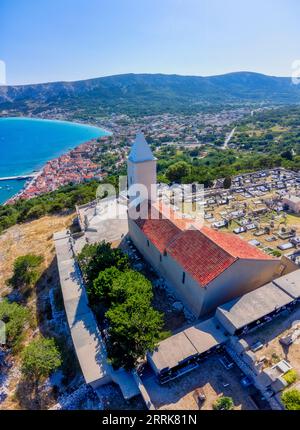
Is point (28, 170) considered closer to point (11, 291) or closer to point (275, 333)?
point (11, 291)

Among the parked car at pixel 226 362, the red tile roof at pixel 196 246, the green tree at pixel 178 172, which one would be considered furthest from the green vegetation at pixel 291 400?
the green tree at pixel 178 172

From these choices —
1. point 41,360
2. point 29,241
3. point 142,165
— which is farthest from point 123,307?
point 29,241

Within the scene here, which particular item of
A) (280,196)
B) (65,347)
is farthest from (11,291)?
(280,196)

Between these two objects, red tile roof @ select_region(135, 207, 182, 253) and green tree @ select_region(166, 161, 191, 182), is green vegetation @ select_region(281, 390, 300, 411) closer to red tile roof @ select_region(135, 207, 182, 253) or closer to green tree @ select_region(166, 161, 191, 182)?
red tile roof @ select_region(135, 207, 182, 253)

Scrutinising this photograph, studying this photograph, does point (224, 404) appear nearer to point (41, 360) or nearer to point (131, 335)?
point (131, 335)

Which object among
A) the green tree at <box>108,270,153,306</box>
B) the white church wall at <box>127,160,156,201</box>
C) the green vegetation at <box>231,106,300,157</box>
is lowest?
the green tree at <box>108,270,153,306</box>

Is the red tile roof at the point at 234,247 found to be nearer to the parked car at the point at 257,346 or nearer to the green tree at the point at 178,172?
the parked car at the point at 257,346

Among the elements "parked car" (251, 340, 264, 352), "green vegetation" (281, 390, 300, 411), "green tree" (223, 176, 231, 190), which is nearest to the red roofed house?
"parked car" (251, 340, 264, 352)
